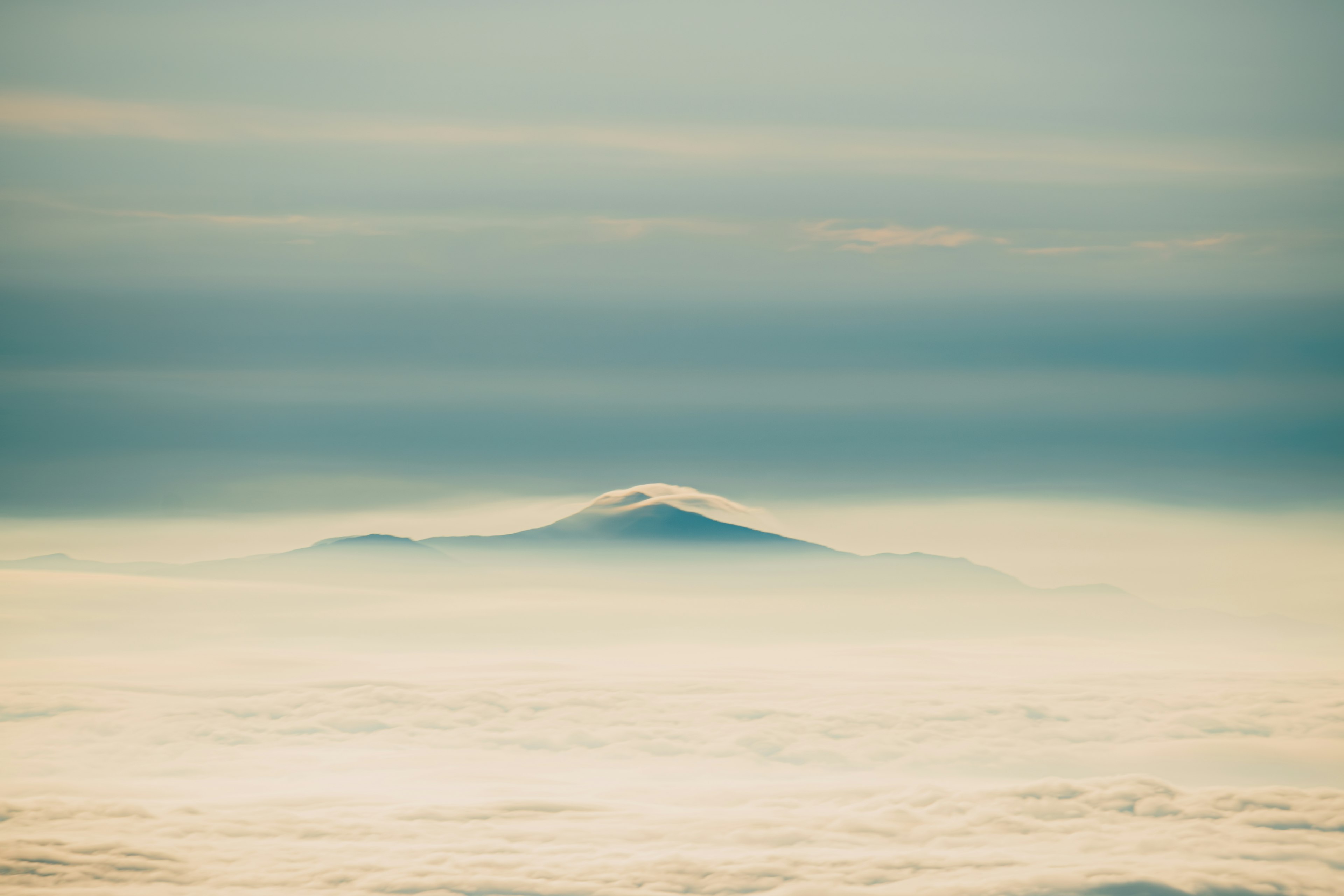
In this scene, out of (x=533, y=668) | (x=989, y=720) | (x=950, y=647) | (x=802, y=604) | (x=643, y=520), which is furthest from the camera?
(x=950, y=647)

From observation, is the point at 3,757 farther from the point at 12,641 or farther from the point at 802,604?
the point at 802,604

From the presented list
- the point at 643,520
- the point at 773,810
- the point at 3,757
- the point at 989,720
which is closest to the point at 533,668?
the point at 643,520

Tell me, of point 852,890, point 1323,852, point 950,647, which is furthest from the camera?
point 950,647

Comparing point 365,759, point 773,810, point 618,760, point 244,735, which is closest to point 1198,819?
point 773,810

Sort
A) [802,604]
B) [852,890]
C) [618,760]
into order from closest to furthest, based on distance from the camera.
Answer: [852,890] → [618,760] → [802,604]

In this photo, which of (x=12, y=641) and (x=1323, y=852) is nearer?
(x=1323, y=852)

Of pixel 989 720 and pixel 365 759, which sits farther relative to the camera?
pixel 989 720

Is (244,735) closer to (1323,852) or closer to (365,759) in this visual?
(365,759)

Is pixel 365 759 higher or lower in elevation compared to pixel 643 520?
lower

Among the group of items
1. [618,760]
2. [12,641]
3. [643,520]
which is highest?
[643,520]
